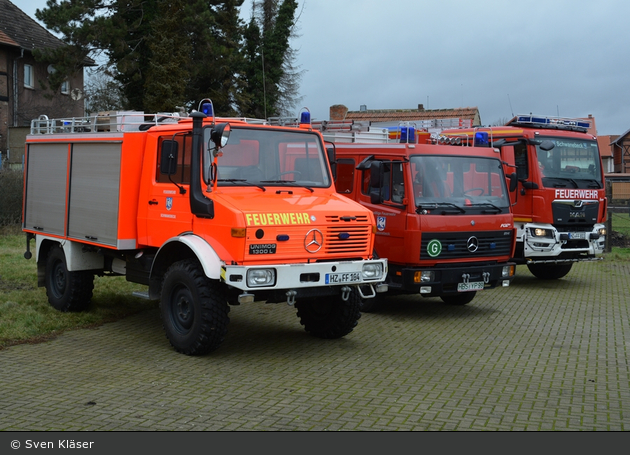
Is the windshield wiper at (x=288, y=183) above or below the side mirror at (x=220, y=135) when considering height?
below

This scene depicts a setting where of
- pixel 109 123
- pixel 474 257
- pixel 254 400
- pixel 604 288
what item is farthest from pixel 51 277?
pixel 604 288

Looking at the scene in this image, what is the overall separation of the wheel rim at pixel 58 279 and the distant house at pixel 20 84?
25.2m

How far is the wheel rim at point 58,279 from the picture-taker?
10274 millimetres

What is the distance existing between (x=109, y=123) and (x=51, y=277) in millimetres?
2610

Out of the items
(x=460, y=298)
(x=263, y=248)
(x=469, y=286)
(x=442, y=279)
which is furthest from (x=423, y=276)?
(x=263, y=248)

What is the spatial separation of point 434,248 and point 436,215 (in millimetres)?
473

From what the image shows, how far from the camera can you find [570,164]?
45.6 ft

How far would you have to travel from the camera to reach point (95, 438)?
5.16 meters

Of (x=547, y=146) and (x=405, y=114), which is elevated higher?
(x=405, y=114)

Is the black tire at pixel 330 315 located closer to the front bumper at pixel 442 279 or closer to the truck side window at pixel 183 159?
the front bumper at pixel 442 279

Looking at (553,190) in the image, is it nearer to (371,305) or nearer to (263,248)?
(371,305)

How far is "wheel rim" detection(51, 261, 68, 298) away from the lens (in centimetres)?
1027

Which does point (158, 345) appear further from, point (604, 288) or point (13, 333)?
point (604, 288)

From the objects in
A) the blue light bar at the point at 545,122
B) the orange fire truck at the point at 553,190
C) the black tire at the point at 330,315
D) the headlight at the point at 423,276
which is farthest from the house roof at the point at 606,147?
the black tire at the point at 330,315
